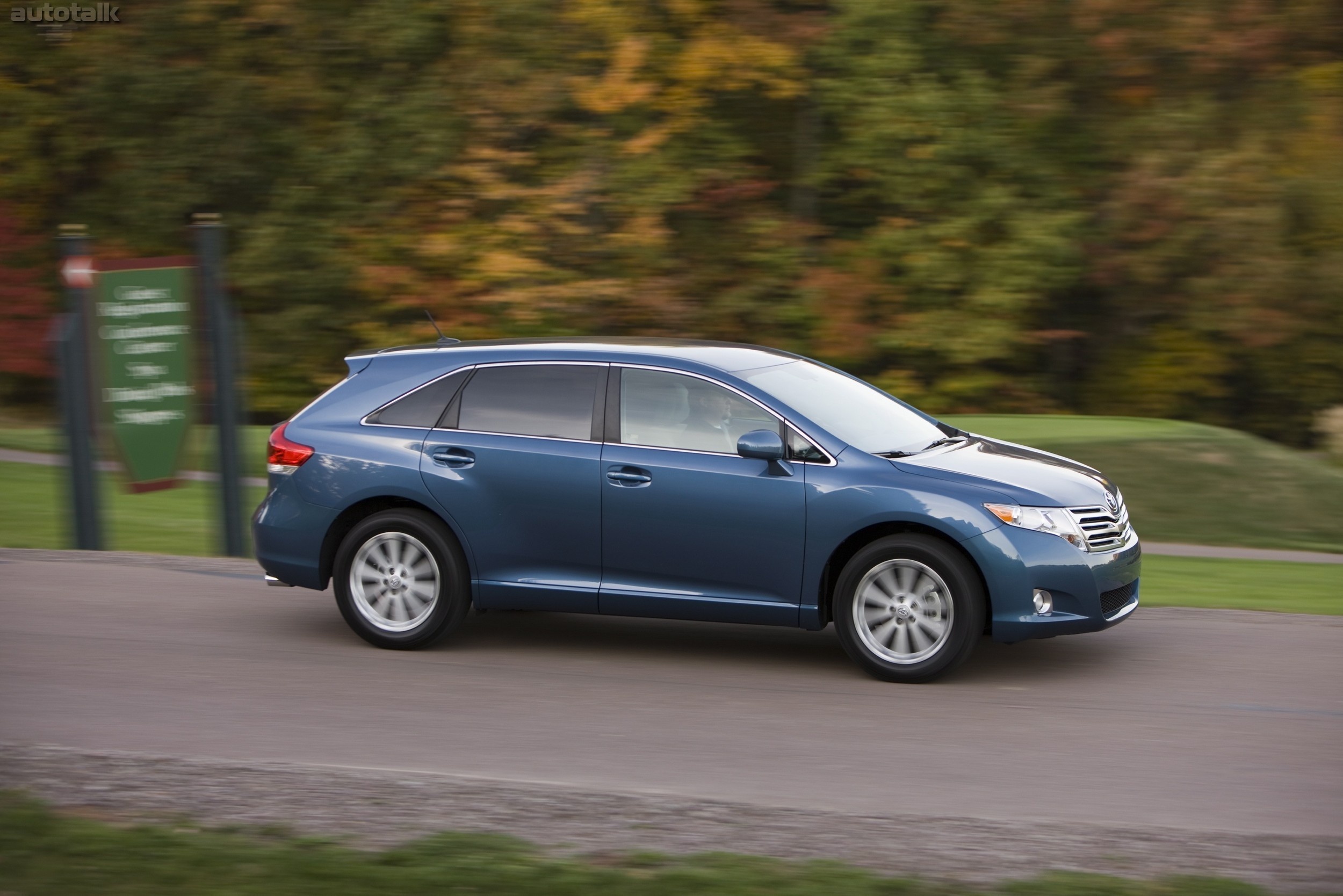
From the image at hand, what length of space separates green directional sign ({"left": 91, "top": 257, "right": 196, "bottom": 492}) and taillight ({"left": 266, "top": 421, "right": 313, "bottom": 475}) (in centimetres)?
320

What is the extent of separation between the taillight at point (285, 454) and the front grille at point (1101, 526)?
13.7ft

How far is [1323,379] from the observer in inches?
939

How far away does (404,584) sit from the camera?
8.77 meters

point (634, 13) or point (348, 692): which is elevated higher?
point (634, 13)

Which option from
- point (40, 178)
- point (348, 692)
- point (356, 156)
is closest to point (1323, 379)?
point (356, 156)

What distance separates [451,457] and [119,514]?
7421 mm

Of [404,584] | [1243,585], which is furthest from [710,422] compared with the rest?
[1243,585]

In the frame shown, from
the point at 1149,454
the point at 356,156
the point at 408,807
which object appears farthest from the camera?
the point at 356,156

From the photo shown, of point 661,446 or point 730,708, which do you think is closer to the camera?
point 730,708

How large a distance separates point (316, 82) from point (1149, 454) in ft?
57.2

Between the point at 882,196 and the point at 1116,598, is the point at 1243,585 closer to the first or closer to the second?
the point at 1116,598

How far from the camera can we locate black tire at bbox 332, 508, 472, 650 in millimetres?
8656

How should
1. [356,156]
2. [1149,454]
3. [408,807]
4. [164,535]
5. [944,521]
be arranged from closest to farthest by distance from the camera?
[408,807] → [944,521] → [164,535] → [1149,454] → [356,156]

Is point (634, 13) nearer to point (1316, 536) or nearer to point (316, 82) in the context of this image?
point (316, 82)
